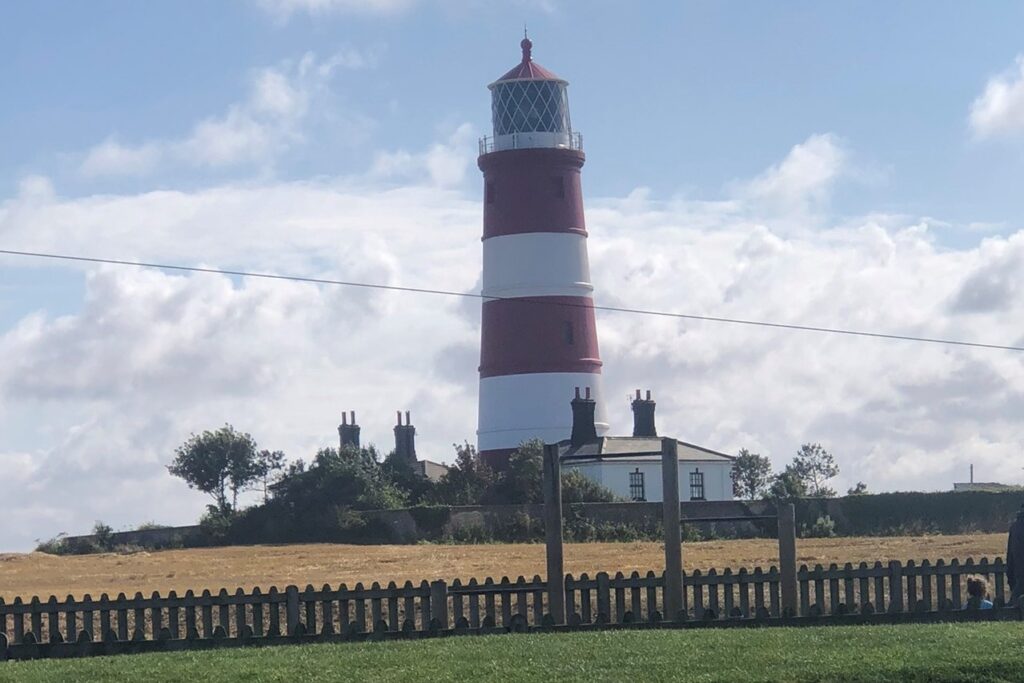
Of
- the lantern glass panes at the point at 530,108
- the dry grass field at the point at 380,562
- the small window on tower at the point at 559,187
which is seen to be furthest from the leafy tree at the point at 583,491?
the lantern glass panes at the point at 530,108

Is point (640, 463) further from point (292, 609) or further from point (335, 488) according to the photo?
point (292, 609)

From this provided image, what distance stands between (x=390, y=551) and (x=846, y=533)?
54.8 feet

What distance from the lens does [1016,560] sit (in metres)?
18.5

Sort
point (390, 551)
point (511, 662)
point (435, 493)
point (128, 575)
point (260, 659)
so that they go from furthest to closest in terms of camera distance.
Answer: point (435, 493)
point (390, 551)
point (128, 575)
point (260, 659)
point (511, 662)

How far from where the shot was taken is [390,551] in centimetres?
4547

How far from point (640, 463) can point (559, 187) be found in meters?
10.7

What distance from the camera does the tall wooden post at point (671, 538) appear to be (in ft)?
63.5

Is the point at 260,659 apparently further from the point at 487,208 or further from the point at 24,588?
the point at 487,208

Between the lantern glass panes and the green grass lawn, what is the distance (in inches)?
1784

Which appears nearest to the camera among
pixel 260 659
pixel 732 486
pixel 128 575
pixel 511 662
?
pixel 511 662

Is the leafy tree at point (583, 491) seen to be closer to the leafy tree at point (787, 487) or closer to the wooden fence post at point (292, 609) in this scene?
the leafy tree at point (787, 487)

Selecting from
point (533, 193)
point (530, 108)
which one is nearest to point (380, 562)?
point (533, 193)

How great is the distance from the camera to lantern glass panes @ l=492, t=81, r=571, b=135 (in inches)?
2416

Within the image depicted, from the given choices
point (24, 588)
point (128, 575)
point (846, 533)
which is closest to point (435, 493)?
point (846, 533)
